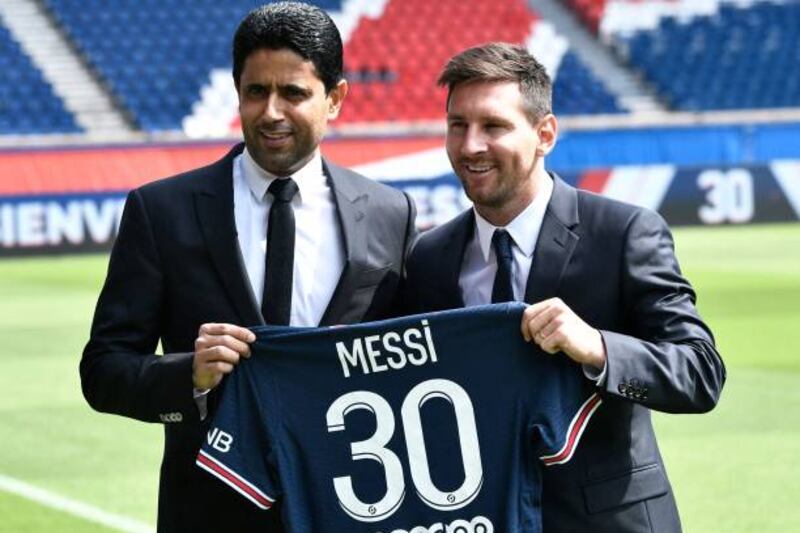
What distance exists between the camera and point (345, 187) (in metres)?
4.07

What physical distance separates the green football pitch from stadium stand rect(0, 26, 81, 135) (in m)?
8.62

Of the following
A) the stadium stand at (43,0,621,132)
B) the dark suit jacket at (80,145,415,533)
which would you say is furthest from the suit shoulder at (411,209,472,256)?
the stadium stand at (43,0,621,132)

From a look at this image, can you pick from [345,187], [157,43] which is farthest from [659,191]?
[345,187]

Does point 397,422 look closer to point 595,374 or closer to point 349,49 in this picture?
point 595,374

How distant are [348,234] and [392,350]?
1.37 ft

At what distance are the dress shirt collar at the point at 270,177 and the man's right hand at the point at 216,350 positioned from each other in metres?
0.47

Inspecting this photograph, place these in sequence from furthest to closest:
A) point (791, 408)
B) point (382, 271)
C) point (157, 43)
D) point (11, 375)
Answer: point (157, 43)
point (11, 375)
point (791, 408)
point (382, 271)

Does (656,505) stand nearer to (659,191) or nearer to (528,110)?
(528,110)

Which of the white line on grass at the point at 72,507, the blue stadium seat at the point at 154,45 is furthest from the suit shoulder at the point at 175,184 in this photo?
the blue stadium seat at the point at 154,45

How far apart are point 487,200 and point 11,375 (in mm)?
8389

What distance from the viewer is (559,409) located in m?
3.60

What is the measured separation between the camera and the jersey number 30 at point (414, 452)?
3.66 m

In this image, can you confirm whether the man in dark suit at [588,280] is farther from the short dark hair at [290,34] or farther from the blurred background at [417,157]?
the blurred background at [417,157]

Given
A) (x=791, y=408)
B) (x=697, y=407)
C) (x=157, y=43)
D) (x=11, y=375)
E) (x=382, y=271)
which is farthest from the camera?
(x=157, y=43)
